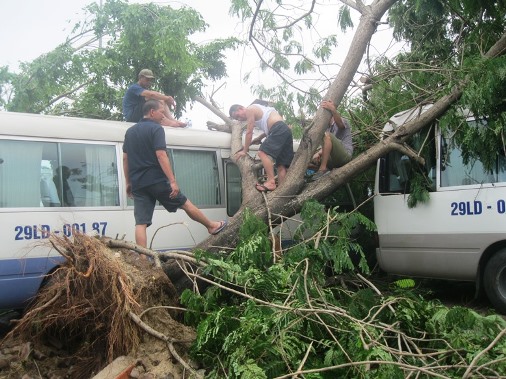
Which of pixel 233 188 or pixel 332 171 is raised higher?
pixel 332 171

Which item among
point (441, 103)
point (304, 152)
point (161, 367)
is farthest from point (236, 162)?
point (161, 367)

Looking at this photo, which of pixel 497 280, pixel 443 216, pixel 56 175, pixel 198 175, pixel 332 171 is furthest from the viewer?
pixel 198 175

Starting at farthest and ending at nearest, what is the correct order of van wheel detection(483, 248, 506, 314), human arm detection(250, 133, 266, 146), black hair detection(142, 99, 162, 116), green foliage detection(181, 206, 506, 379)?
human arm detection(250, 133, 266, 146), black hair detection(142, 99, 162, 116), van wheel detection(483, 248, 506, 314), green foliage detection(181, 206, 506, 379)

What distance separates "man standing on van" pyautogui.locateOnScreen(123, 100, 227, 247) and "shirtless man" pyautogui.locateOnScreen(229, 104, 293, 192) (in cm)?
92

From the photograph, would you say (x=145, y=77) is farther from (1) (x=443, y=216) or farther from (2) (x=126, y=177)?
(1) (x=443, y=216)

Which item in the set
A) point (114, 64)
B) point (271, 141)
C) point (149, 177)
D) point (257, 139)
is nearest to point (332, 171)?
Answer: point (271, 141)

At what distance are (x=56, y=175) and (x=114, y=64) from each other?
5329 mm

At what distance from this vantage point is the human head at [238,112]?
6895 mm

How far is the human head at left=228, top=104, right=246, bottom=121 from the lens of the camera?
689cm

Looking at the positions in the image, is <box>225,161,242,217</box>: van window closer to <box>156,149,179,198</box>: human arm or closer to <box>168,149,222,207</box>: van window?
<box>168,149,222,207</box>: van window

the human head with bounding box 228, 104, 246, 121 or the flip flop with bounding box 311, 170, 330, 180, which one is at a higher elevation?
the human head with bounding box 228, 104, 246, 121

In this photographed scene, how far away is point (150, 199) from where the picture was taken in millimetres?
5867

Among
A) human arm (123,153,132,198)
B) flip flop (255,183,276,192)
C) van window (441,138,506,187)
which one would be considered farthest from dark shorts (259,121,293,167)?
van window (441,138,506,187)

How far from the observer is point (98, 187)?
589 cm
